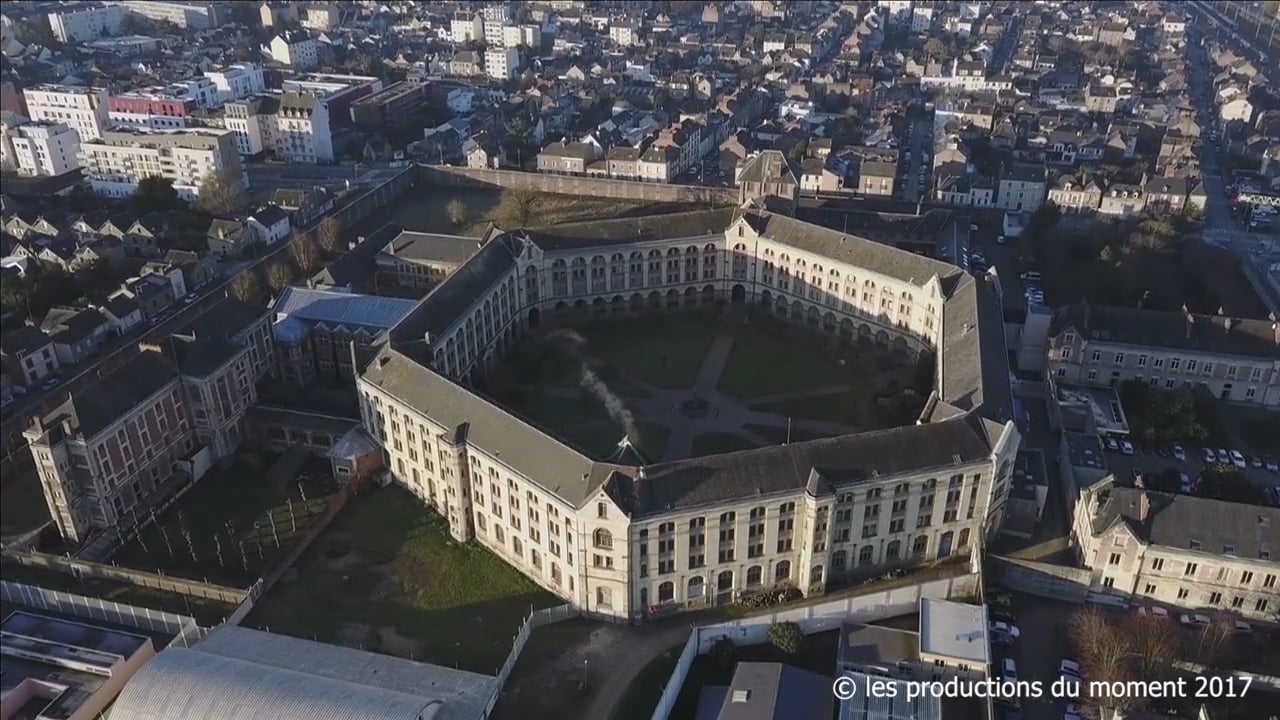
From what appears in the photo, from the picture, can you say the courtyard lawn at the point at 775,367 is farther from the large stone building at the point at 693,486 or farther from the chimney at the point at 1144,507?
the chimney at the point at 1144,507

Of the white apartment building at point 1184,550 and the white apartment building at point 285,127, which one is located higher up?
the white apartment building at point 285,127

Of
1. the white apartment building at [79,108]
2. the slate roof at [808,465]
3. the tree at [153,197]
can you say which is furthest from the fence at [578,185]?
the slate roof at [808,465]

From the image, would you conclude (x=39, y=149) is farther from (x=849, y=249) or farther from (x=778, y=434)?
(x=778, y=434)

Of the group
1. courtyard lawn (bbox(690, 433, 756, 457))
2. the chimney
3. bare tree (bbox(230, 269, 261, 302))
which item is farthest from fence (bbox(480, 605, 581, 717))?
bare tree (bbox(230, 269, 261, 302))

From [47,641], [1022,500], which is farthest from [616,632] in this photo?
[47,641]

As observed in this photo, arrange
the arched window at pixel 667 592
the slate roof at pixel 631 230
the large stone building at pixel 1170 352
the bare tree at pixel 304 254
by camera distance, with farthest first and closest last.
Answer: the bare tree at pixel 304 254 < the slate roof at pixel 631 230 < the large stone building at pixel 1170 352 < the arched window at pixel 667 592
